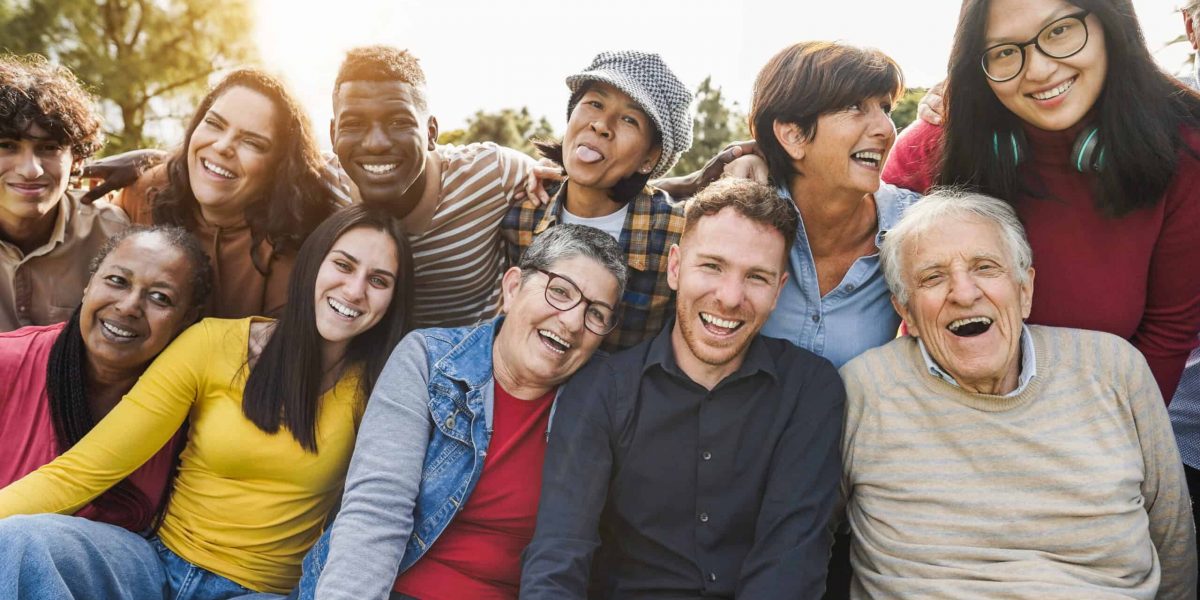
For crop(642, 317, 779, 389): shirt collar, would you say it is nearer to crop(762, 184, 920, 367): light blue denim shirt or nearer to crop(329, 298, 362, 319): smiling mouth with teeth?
crop(762, 184, 920, 367): light blue denim shirt

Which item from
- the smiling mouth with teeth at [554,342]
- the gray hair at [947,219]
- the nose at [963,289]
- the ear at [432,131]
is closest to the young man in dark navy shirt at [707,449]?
the smiling mouth with teeth at [554,342]

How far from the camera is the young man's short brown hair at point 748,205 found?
2.97 metres

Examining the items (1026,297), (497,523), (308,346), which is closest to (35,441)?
(308,346)

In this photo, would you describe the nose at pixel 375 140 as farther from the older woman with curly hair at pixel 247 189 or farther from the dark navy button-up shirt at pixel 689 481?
the dark navy button-up shirt at pixel 689 481

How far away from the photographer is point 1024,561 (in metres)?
2.65

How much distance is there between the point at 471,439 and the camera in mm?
3018

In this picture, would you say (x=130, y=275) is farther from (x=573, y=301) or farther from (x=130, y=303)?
(x=573, y=301)

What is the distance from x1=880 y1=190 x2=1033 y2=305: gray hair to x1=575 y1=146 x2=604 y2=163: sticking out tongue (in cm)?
131

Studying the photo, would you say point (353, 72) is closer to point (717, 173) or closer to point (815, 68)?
point (717, 173)

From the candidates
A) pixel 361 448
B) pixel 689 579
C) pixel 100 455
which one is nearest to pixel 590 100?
pixel 361 448

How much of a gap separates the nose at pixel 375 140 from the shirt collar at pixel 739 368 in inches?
65.8

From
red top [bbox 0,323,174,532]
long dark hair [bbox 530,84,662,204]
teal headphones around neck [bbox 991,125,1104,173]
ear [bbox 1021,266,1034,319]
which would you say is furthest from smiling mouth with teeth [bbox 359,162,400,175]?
ear [bbox 1021,266,1034,319]

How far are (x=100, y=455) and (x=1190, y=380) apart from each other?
171 inches

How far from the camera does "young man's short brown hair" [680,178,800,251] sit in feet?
9.75
